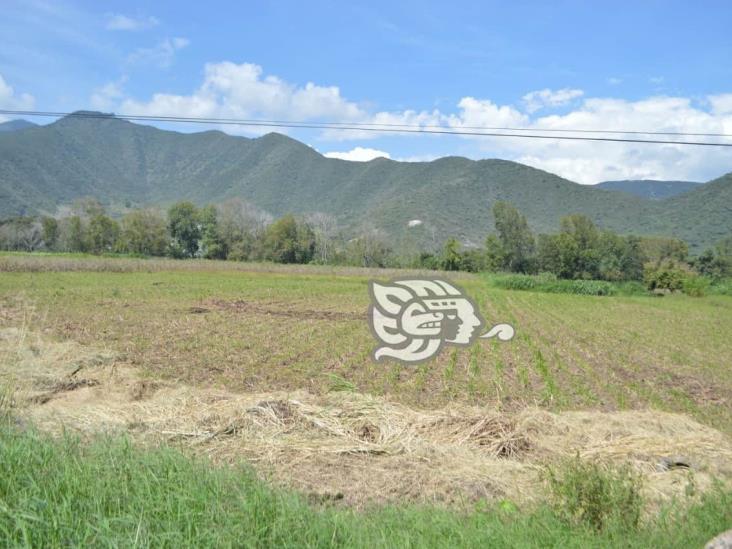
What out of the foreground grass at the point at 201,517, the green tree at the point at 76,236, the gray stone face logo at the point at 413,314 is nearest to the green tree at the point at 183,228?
the green tree at the point at 76,236

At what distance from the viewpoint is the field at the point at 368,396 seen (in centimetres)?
525

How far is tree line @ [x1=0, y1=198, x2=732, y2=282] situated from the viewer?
52031mm

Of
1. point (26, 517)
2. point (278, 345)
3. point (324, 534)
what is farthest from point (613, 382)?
point (26, 517)

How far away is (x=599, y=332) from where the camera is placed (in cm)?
1847

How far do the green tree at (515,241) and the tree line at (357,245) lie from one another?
0.10m

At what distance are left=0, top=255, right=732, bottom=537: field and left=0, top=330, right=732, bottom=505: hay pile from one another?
0.08 ft

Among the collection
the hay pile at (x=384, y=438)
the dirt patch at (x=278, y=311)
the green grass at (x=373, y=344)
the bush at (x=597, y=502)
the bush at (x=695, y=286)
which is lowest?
the bush at (x=695, y=286)

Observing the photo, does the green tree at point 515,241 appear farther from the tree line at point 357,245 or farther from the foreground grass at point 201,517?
the foreground grass at point 201,517

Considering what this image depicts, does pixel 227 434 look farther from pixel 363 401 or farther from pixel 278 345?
pixel 278 345

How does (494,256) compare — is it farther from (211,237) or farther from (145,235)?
(145,235)

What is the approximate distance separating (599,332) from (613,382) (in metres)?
7.96

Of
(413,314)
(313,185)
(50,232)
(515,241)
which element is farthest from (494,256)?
(313,185)

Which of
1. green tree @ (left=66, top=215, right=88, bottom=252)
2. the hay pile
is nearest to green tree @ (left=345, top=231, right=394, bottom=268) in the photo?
green tree @ (left=66, top=215, right=88, bottom=252)

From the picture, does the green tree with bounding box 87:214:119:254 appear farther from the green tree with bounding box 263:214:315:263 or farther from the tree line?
the green tree with bounding box 263:214:315:263
